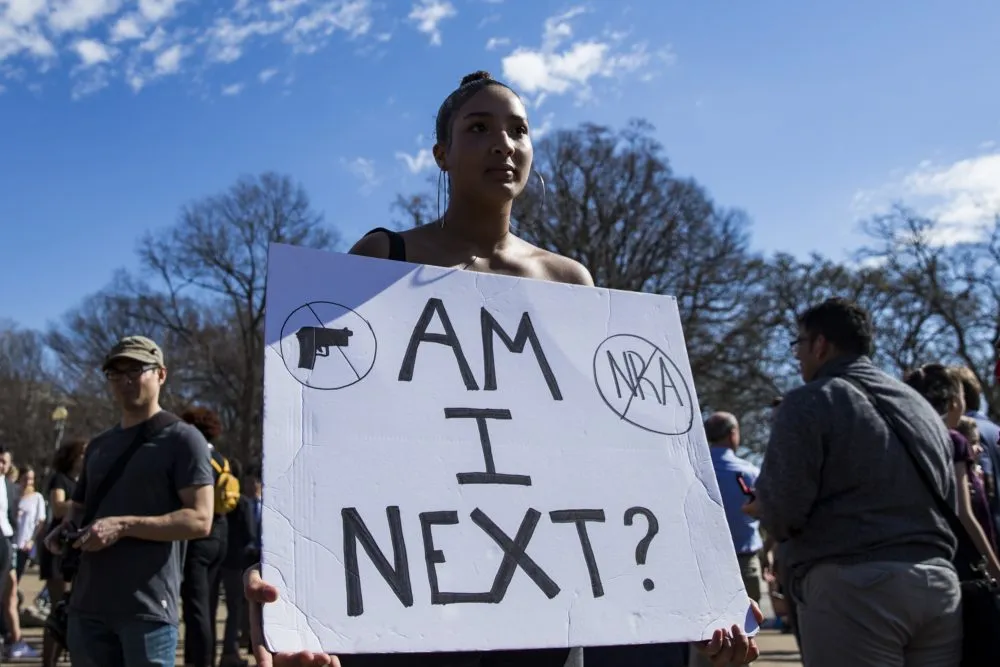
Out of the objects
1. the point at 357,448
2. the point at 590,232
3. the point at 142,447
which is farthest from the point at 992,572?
the point at 590,232

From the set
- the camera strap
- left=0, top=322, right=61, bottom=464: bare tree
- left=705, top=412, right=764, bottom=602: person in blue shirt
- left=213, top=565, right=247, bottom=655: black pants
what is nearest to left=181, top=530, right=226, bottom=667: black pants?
left=213, top=565, right=247, bottom=655: black pants

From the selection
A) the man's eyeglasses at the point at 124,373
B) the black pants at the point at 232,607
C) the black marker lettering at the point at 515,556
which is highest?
the man's eyeglasses at the point at 124,373

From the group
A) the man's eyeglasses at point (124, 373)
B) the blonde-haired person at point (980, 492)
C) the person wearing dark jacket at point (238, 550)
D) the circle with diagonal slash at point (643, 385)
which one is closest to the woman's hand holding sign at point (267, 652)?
the circle with diagonal slash at point (643, 385)

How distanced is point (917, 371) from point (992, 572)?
1.16m

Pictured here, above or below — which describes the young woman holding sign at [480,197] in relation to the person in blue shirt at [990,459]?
above

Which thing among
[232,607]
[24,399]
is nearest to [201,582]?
[232,607]

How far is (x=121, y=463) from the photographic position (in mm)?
3326

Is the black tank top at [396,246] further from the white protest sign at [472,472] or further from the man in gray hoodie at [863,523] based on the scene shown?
the man in gray hoodie at [863,523]

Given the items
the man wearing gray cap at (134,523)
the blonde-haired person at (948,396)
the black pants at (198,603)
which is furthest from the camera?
the black pants at (198,603)

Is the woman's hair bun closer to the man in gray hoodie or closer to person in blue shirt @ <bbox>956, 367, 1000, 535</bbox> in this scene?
the man in gray hoodie

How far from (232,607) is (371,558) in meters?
6.28

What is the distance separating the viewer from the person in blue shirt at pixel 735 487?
225 inches

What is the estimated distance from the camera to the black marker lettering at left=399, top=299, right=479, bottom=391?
153 centimetres

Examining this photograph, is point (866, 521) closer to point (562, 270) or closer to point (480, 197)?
point (562, 270)
